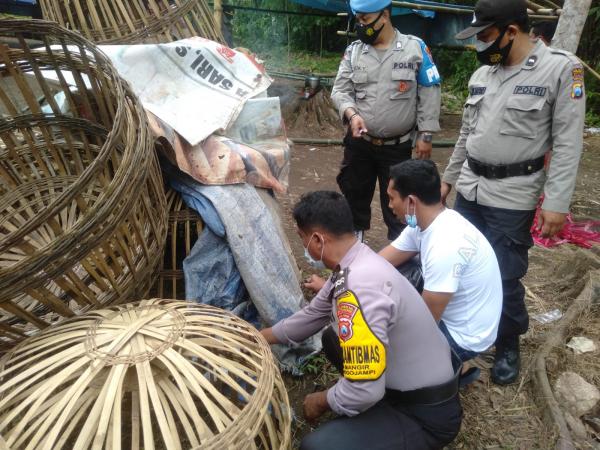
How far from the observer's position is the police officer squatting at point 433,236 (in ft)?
5.64

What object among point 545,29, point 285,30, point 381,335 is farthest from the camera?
point 285,30

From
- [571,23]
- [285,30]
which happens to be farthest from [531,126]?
[285,30]

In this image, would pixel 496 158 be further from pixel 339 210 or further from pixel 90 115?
pixel 90 115

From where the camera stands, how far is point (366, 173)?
3.54m

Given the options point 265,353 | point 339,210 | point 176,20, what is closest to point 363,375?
point 265,353

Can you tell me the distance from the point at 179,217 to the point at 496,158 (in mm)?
1689

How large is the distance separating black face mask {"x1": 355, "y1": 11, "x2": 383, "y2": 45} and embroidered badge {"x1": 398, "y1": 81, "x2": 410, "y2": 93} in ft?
1.20

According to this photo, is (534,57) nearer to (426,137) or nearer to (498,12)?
(498,12)

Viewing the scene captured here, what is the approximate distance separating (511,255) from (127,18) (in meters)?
2.70

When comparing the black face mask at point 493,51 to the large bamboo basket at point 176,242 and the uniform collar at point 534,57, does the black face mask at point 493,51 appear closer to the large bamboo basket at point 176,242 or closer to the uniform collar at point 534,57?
the uniform collar at point 534,57

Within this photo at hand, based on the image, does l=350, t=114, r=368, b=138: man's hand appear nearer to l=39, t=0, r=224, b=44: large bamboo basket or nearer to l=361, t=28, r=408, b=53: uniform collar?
l=361, t=28, r=408, b=53: uniform collar

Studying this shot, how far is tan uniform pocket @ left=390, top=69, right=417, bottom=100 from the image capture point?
316 cm

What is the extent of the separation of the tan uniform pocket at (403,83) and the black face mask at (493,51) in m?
0.79

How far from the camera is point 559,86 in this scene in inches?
86.8
